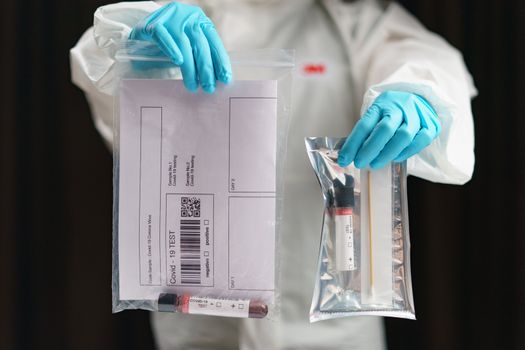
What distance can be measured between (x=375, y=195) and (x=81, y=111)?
0.68 meters

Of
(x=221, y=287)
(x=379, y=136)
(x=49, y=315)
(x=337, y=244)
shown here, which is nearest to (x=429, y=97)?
(x=379, y=136)

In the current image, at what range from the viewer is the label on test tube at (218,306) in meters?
0.63

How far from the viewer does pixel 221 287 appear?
631 mm

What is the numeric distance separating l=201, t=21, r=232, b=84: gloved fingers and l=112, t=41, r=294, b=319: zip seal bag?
0.01m

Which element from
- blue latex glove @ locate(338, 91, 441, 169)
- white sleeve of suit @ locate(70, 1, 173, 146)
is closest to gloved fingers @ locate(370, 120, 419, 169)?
blue latex glove @ locate(338, 91, 441, 169)

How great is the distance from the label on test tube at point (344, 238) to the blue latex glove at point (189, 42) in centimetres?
21

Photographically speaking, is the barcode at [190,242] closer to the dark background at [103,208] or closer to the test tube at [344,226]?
the test tube at [344,226]

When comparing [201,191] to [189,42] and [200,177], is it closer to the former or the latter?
[200,177]

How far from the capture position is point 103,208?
1087 mm

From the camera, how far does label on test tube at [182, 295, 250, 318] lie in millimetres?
626

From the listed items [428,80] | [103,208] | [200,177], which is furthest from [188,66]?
[103,208]

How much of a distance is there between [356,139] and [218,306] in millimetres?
253

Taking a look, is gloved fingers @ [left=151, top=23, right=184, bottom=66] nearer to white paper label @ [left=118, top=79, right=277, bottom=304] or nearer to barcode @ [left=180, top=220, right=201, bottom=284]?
white paper label @ [left=118, top=79, right=277, bottom=304]

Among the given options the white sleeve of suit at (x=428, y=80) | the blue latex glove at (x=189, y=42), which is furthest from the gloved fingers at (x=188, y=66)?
the white sleeve of suit at (x=428, y=80)
